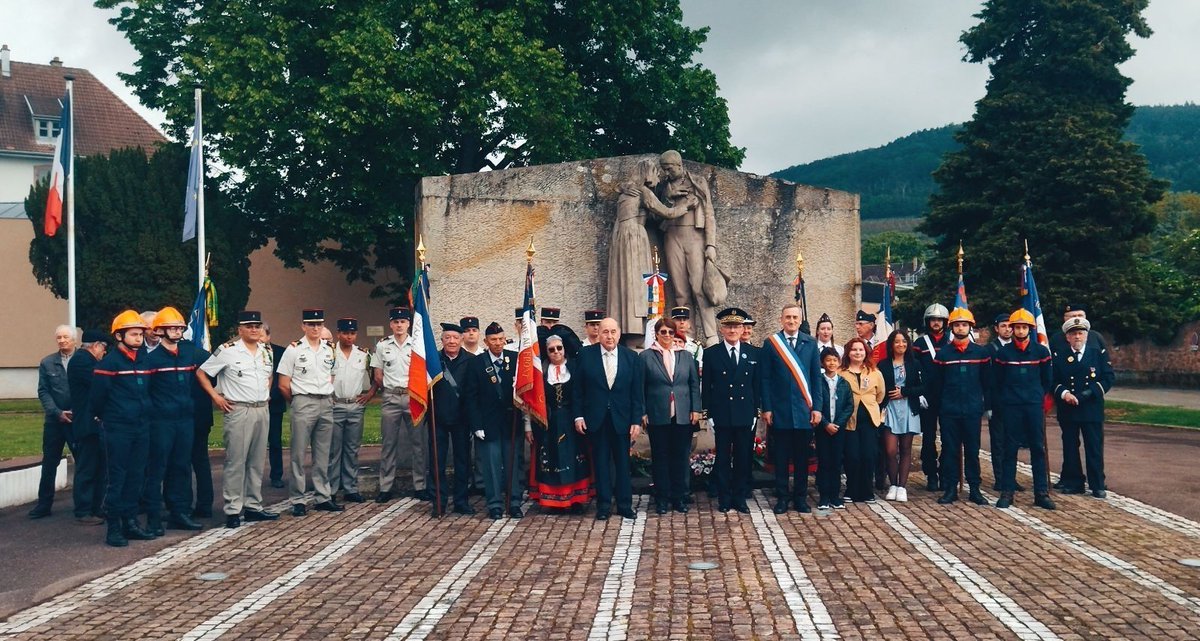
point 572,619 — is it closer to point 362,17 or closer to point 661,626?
point 661,626

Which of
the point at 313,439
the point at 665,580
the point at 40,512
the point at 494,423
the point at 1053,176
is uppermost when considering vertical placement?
the point at 1053,176

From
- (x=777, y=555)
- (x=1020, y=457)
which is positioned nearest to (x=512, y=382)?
(x=777, y=555)

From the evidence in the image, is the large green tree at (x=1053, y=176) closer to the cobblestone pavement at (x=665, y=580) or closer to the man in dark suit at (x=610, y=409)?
the cobblestone pavement at (x=665, y=580)

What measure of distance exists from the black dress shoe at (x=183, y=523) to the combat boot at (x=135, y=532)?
16.4 inches

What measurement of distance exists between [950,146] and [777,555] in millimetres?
132343

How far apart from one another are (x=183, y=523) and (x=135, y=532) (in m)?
0.50

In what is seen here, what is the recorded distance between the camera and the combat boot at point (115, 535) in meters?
8.17

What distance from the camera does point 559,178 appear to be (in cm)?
1257

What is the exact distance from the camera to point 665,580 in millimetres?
6727

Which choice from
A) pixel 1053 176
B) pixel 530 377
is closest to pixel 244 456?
pixel 530 377

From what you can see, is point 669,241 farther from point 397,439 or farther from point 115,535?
point 115,535

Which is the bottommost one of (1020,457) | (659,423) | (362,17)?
(1020,457)

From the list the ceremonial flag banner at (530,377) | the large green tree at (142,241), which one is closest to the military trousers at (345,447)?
the ceremonial flag banner at (530,377)

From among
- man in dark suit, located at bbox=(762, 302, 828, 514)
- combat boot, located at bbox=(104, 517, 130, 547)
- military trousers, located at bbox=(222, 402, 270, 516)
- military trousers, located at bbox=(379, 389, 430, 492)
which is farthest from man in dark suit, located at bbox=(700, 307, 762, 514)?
combat boot, located at bbox=(104, 517, 130, 547)
